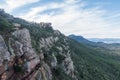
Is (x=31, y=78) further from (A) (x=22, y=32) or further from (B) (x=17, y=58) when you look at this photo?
(A) (x=22, y=32)

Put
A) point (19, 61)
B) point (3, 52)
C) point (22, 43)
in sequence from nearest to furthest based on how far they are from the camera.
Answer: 1. point (3, 52)
2. point (19, 61)
3. point (22, 43)

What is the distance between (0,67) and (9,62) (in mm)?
4794

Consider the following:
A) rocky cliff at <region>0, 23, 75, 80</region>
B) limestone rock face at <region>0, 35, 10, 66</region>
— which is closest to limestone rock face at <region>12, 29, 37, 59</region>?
rocky cliff at <region>0, 23, 75, 80</region>

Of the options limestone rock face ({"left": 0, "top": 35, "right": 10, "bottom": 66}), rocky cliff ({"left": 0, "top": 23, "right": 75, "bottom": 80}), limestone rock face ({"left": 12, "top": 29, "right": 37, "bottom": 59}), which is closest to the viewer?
limestone rock face ({"left": 0, "top": 35, "right": 10, "bottom": 66})

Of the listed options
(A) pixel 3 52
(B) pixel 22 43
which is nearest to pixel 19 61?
(B) pixel 22 43

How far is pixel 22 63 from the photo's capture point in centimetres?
7681

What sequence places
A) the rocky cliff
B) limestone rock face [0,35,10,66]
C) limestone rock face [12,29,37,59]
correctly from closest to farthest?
limestone rock face [0,35,10,66] < the rocky cliff < limestone rock face [12,29,37,59]

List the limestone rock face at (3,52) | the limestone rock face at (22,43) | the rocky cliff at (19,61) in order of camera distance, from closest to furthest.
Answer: the limestone rock face at (3,52)
the rocky cliff at (19,61)
the limestone rock face at (22,43)

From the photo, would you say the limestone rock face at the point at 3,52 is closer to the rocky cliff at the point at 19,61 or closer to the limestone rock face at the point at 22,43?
the rocky cliff at the point at 19,61

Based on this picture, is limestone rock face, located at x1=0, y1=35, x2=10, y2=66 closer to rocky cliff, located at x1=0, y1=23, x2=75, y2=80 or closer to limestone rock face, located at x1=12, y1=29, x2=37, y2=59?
rocky cliff, located at x1=0, y1=23, x2=75, y2=80

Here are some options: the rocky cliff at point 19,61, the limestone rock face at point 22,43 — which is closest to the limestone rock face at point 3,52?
the rocky cliff at point 19,61

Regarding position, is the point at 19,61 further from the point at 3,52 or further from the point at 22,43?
the point at 3,52

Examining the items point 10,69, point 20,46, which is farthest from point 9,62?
point 20,46

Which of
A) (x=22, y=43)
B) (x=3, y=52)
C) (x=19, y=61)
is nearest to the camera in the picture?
(x=3, y=52)
